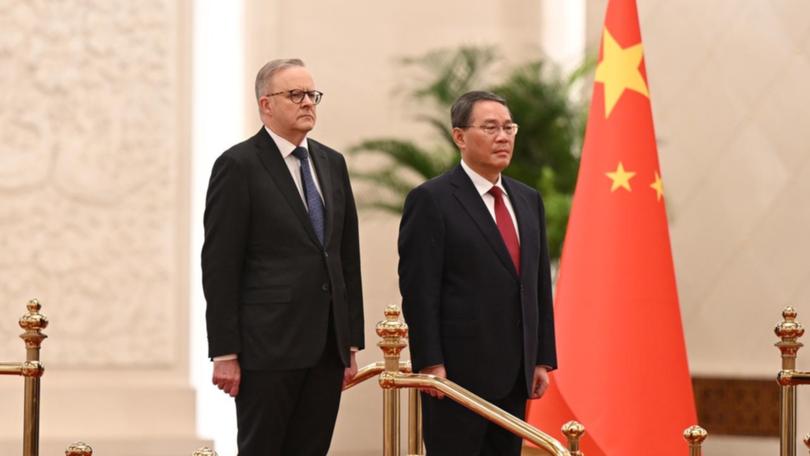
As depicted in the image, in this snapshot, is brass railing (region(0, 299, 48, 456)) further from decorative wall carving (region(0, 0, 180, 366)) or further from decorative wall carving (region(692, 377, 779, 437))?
decorative wall carving (region(692, 377, 779, 437))

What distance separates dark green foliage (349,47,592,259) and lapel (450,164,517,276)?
12.1ft

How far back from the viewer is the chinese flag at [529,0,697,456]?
20.2 feet

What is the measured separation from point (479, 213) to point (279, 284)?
0.72 meters

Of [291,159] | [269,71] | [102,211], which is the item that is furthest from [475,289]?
[102,211]

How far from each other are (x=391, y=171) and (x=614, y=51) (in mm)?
2341

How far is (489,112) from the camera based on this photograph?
452cm

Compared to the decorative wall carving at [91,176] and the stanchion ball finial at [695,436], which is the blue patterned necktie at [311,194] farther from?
the decorative wall carving at [91,176]

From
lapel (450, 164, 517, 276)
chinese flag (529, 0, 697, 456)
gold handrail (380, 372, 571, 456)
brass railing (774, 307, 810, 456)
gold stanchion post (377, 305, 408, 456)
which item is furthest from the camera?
chinese flag (529, 0, 697, 456)

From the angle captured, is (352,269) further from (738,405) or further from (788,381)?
(738,405)

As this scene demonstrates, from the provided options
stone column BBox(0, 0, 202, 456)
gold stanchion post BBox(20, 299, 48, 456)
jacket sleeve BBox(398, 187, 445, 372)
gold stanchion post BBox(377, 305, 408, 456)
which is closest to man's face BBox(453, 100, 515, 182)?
jacket sleeve BBox(398, 187, 445, 372)

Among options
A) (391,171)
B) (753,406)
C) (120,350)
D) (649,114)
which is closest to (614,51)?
(649,114)

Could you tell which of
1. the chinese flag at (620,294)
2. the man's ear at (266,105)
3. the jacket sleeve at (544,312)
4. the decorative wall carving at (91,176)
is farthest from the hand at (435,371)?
the decorative wall carving at (91,176)

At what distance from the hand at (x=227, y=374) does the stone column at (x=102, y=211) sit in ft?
13.6

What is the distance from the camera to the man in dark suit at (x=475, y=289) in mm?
4352
